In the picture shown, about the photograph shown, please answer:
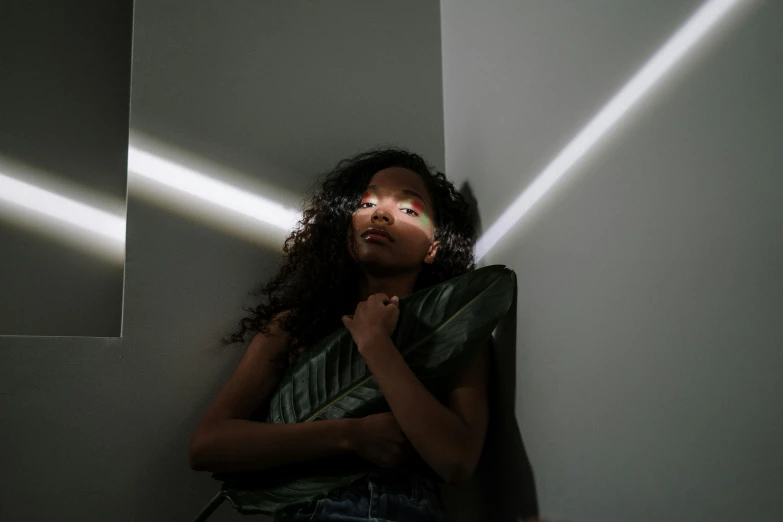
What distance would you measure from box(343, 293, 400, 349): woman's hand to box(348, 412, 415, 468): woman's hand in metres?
0.14

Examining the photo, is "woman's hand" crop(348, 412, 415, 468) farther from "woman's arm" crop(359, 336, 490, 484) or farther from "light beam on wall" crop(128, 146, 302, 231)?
"light beam on wall" crop(128, 146, 302, 231)

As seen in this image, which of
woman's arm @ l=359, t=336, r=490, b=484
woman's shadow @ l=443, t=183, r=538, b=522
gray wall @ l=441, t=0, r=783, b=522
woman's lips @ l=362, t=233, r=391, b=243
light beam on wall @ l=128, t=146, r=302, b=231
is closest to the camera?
gray wall @ l=441, t=0, r=783, b=522

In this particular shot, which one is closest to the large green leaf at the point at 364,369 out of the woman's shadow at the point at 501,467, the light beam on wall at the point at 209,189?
the woman's shadow at the point at 501,467

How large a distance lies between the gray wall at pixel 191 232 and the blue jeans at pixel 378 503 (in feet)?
1.33

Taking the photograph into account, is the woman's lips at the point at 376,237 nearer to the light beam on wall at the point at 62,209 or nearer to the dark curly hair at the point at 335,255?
the dark curly hair at the point at 335,255

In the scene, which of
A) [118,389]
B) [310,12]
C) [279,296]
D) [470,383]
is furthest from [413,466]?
[310,12]

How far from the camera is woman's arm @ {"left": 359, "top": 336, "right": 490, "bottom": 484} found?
3.46ft

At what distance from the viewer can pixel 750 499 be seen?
67 centimetres

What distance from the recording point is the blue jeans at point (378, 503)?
1065mm

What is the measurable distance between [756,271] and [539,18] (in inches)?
27.2

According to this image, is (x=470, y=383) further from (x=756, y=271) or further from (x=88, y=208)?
(x=88, y=208)

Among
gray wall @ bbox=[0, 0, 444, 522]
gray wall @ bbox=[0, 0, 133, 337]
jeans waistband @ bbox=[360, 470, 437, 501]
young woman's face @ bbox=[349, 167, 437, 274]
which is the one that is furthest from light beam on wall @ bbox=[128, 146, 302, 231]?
jeans waistband @ bbox=[360, 470, 437, 501]

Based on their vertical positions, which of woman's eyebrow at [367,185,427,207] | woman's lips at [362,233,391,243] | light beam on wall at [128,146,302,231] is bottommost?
woman's lips at [362,233,391,243]

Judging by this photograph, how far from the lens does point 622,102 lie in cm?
90
